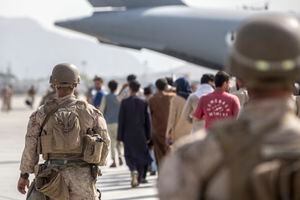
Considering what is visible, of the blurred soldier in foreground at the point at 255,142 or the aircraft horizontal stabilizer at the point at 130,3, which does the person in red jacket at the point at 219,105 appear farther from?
the aircraft horizontal stabilizer at the point at 130,3

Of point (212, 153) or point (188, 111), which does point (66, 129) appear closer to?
point (188, 111)

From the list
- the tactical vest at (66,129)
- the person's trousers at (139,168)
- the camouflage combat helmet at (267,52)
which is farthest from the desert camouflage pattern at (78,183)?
the person's trousers at (139,168)

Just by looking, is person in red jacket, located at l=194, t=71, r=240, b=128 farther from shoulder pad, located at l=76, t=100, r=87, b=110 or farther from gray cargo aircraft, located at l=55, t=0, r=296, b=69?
gray cargo aircraft, located at l=55, t=0, r=296, b=69

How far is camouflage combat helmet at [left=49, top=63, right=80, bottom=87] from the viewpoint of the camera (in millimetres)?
7477

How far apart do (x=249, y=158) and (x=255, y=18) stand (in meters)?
0.43

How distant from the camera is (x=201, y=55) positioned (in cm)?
2355

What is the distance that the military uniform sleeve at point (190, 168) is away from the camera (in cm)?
314

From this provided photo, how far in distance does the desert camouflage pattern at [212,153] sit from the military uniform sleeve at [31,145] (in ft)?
14.2

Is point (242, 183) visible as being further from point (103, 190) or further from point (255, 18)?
point (103, 190)

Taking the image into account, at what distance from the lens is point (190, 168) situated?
315 centimetres

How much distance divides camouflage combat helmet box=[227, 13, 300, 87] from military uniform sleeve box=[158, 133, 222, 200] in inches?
9.4

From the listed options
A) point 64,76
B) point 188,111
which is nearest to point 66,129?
point 64,76

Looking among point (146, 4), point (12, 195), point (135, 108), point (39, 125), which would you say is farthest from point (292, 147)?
point (146, 4)

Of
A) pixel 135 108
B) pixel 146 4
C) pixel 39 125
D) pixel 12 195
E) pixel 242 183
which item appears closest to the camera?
pixel 242 183
